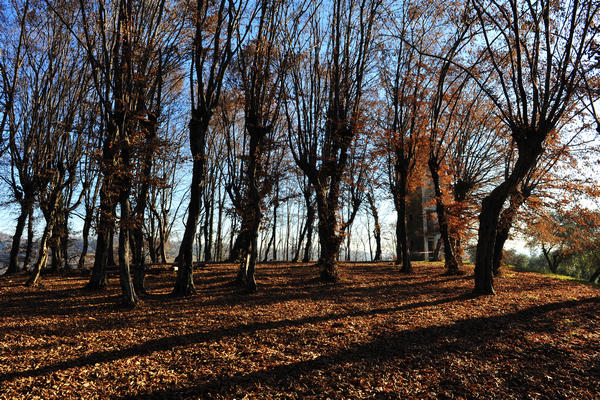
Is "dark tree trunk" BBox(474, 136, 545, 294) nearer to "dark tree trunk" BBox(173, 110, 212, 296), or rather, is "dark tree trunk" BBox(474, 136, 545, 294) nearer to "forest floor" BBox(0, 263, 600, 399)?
"forest floor" BBox(0, 263, 600, 399)

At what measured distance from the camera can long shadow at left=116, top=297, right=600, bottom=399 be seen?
13.0ft

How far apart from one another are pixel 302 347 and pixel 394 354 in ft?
5.31

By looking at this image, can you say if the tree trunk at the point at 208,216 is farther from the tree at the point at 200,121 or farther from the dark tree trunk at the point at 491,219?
the dark tree trunk at the point at 491,219

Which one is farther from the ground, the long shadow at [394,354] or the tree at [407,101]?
the tree at [407,101]

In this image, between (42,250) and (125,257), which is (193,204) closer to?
(125,257)

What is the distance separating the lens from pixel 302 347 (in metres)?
5.32

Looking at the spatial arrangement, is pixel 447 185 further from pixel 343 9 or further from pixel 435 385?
pixel 435 385

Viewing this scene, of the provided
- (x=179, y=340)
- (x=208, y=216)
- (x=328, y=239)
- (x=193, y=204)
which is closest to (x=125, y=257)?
(x=193, y=204)

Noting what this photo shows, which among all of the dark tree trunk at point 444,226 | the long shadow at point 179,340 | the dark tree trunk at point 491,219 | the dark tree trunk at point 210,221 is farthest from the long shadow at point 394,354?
the dark tree trunk at point 210,221

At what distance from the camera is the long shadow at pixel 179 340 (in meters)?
4.43

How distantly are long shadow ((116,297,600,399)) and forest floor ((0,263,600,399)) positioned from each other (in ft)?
0.08

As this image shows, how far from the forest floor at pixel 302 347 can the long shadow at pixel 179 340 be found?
3cm

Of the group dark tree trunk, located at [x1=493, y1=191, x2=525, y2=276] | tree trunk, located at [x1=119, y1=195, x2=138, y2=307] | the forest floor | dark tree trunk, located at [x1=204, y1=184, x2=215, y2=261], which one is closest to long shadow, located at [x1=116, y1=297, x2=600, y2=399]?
the forest floor

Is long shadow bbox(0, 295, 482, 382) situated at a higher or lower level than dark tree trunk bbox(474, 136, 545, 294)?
lower
